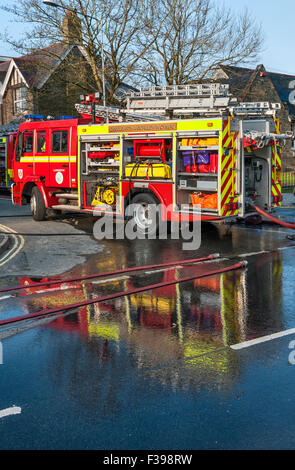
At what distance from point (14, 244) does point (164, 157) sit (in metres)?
4.06

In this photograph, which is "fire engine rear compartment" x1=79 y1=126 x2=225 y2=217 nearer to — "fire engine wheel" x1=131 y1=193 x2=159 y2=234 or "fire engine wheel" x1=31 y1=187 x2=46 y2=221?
"fire engine wheel" x1=131 y1=193 x2=159 y2=234

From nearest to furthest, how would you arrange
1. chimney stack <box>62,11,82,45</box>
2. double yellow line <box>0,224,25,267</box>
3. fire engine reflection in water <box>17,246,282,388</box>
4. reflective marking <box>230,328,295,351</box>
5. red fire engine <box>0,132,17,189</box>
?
fire engine reflection in water <box>17,246,282,388</box>
reflective marking <box>230,328,295,351</box>
double yellow line <box>0,224,25,267</box>
red fire engine <box>0,132,17,189</box>
chimney stack <box>62,11,82,45</box>

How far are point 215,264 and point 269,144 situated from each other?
4.24m

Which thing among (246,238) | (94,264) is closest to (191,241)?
(246,238)

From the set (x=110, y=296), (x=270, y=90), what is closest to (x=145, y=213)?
(x=110, y=296)

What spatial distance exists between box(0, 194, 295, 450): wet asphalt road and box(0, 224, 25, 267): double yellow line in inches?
39.8

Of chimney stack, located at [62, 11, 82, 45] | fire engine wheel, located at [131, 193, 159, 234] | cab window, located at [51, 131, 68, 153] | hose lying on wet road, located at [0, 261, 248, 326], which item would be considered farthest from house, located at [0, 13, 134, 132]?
hose lying on wet road, located at [0, 261, 248, 326]

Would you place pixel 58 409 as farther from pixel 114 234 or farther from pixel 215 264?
pixel 114 234

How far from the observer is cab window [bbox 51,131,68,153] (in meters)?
15.0

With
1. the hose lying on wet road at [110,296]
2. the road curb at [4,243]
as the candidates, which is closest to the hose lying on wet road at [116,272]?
the hose lying on wet road at [110,296]

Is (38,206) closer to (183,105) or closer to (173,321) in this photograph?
(183,105)

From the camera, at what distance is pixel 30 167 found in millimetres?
16047

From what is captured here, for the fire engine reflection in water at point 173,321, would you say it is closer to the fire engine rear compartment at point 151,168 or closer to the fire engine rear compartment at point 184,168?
the fire engine rear compartment at point 184,168

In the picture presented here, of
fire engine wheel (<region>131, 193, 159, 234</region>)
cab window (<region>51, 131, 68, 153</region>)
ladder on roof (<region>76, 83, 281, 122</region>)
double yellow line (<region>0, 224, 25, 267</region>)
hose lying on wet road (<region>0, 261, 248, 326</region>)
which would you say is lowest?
hose lying on wet road (<region>0, 261, 248, 326</region>)
